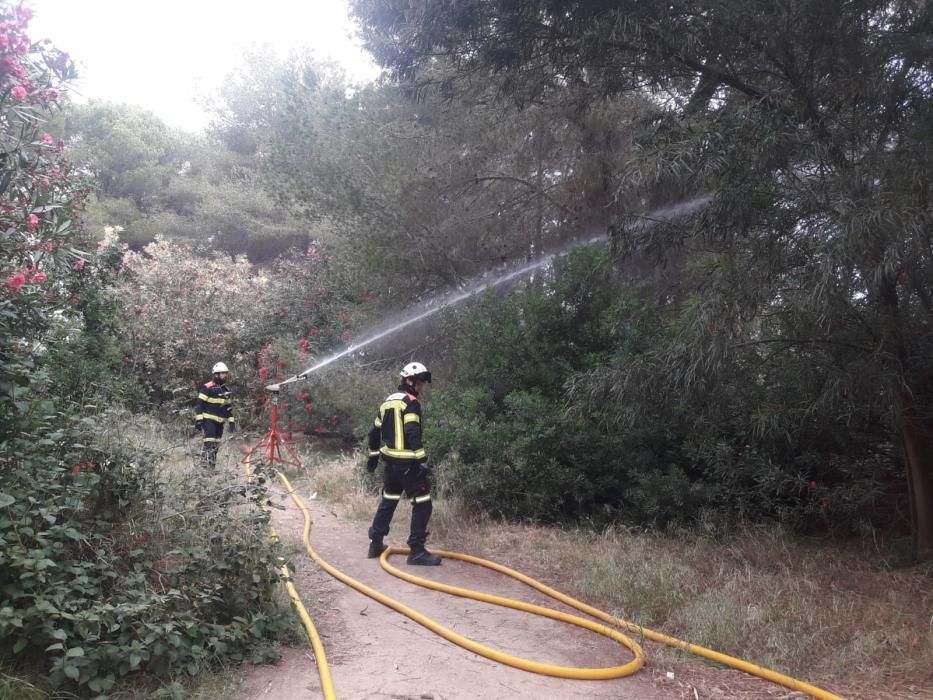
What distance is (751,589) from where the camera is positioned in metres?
5.44

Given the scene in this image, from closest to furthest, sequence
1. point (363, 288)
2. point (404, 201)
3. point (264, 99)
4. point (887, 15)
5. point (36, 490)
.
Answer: point (36, 490), point (887, 15), point (404, 201), point (363, 288), point (264, 99)

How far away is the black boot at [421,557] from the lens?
6617 millimetres

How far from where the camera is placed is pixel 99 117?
28562mm

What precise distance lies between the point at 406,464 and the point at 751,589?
2.93m

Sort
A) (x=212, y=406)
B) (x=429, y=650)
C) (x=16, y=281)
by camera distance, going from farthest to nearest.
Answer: (x=212, y=406)
(x=429, y=650)
(x=16, y=281)

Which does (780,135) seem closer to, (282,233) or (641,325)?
(641,325)

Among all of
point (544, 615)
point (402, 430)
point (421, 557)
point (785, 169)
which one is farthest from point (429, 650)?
point (785, 169)

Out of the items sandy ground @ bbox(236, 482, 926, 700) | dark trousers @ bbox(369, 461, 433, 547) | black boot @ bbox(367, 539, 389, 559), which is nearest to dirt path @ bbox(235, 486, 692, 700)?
sandy ground @ bbox(236, 482, 926, 700)

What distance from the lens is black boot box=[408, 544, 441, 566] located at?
261 inches

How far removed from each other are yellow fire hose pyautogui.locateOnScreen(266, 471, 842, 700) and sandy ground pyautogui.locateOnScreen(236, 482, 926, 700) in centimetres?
4

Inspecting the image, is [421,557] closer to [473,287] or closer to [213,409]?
[213,409]

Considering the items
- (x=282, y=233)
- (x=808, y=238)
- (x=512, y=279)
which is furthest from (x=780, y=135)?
(x=282, y=233)

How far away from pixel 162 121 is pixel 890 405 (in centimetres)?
3173

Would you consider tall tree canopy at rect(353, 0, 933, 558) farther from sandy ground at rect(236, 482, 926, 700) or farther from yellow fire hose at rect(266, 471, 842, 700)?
sandy ground at rect(236, 482, 926, 700)
